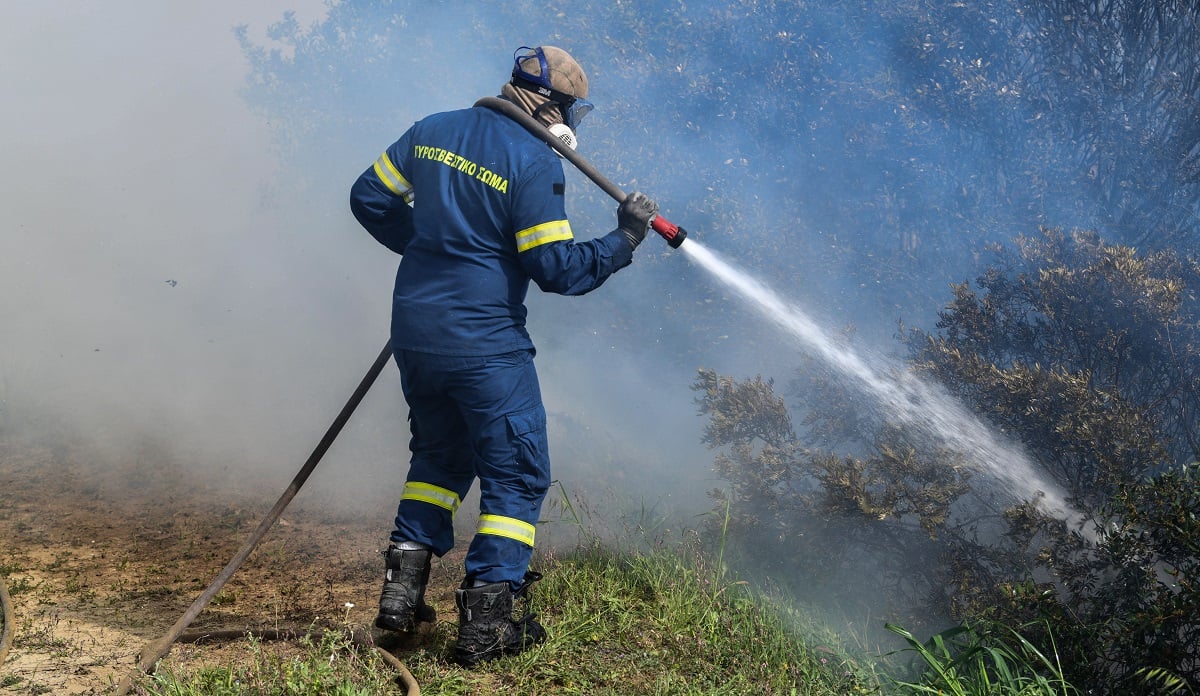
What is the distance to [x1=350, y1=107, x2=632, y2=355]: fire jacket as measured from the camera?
3377 mm

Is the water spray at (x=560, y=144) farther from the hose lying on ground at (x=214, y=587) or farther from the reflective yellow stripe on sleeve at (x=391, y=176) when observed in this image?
the hose lying on ground at (x=214, y=587)

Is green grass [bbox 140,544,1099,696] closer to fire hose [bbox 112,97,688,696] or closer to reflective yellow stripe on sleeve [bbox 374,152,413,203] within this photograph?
fire hose [bbox 112,97,688,696]

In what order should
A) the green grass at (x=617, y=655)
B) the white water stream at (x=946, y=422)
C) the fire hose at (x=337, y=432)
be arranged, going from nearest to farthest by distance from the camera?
1. the green grass at (x=617, y=655)
2. the fire hose at (x=337, y=432)
3. the white water stream at (x=946, y=422)

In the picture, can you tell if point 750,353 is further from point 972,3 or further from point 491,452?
point 491,452

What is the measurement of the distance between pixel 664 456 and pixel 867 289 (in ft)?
5.90

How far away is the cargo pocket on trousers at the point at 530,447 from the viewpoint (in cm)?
341

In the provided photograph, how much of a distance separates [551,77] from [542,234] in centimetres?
67

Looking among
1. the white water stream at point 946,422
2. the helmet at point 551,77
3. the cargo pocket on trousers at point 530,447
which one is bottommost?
the cargo pocket on trousers at point 530,447

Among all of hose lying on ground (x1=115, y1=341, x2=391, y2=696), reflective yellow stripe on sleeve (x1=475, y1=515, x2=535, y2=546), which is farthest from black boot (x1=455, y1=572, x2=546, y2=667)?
hose lying on ground (x1=115, y1=341, x2=391, y2=696)

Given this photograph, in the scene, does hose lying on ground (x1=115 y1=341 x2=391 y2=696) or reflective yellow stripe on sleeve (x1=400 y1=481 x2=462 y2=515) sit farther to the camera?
reflective yellow stripe on sleeve (x1=400 y1=481 x2=462 y2=515)

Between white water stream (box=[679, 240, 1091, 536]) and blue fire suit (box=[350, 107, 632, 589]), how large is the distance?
3.43ft

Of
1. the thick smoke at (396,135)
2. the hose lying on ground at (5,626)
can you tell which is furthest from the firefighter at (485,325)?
the thick smoke at (396,135)

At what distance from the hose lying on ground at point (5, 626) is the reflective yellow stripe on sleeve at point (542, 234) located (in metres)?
2.22

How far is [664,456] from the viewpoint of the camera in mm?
6770
